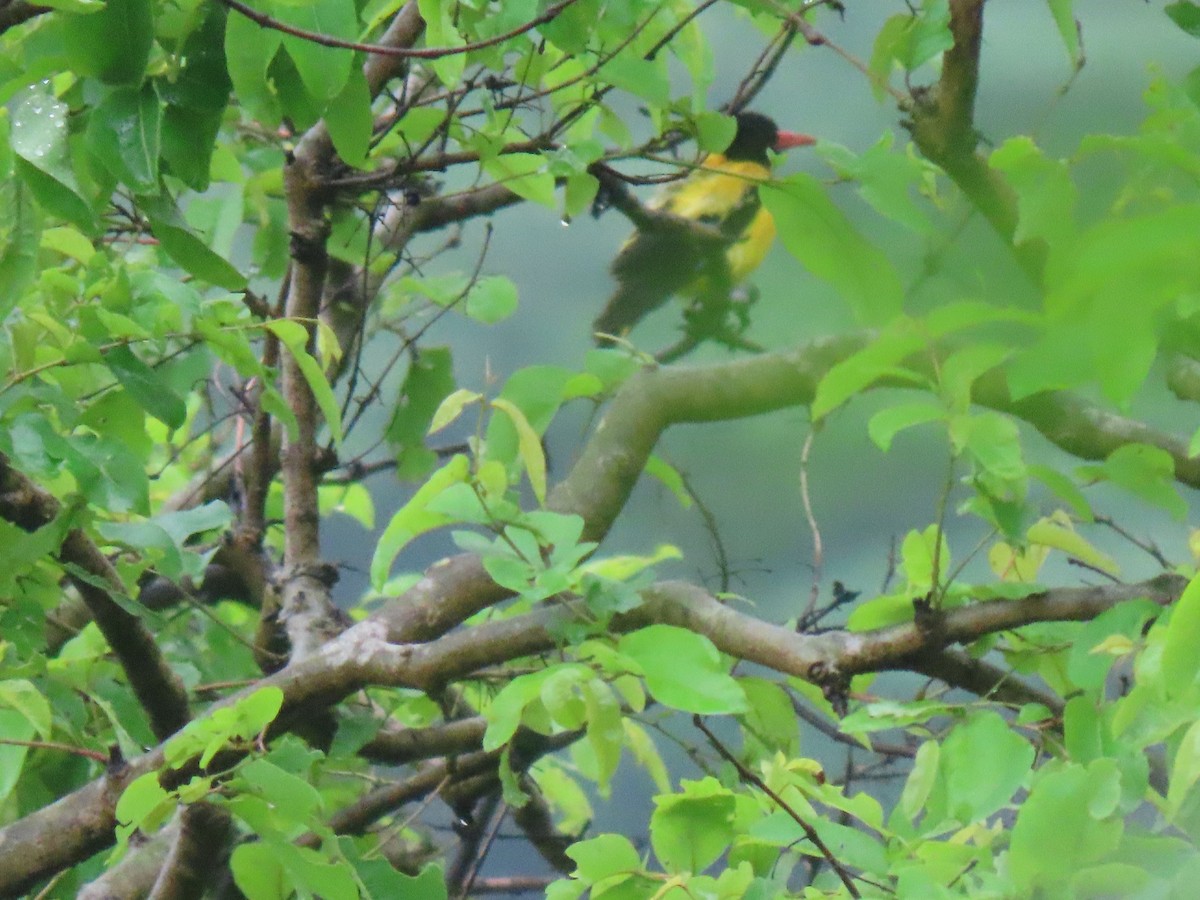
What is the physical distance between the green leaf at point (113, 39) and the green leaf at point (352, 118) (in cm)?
11

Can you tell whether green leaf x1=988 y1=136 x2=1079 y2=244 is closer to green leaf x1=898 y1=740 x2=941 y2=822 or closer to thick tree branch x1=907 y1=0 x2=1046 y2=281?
thick tree branch x1=907 y1=0 x2=1046 y2=281

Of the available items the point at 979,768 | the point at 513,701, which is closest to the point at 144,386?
the point at 513,701

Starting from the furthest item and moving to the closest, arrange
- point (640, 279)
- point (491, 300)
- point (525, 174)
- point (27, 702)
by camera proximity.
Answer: point (640, 279)
point (491, 300)
point (525, 174)
point (27, 702)

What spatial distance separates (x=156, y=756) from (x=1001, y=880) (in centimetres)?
52

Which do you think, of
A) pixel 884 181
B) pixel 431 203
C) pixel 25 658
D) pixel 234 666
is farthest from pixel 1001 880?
pixel 234 666

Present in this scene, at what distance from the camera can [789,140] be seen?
1.97 meters

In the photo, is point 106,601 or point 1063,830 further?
point 106,601

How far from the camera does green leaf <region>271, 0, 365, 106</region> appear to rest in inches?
22.5

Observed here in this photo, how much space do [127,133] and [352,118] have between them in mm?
122

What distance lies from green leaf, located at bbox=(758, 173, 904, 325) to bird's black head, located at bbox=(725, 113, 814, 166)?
52.7 inches

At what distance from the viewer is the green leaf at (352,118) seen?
2.15 feet

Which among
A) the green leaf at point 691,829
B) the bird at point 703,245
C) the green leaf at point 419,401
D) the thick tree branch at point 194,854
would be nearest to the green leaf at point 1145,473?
the green leaf at point 691,829

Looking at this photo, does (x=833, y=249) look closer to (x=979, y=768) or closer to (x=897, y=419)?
(x=897, y=419)

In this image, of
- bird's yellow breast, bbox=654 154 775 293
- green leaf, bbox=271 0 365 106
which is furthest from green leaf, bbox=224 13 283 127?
bird's yellow breast, bbox=654 154 775 293
